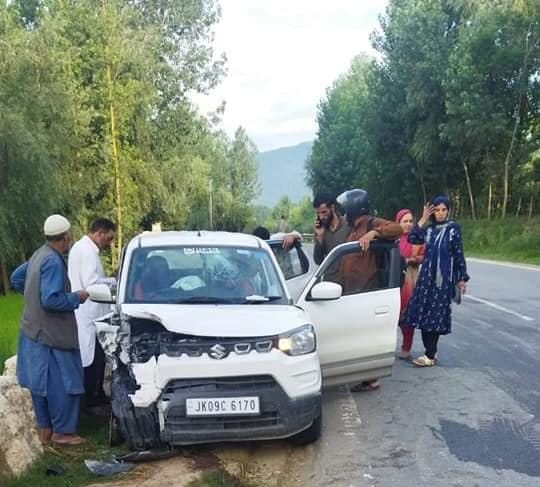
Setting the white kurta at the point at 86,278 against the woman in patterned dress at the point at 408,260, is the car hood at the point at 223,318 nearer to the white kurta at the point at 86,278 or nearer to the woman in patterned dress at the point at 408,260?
the white kurta at the point at 86,278

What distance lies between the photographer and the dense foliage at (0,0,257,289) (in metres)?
23.4

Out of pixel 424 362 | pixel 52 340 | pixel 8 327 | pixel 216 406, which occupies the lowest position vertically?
pixel 8 327

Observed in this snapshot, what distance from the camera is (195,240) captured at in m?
7.10

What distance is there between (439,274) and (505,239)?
3087 centimetres

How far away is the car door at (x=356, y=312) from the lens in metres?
6.82

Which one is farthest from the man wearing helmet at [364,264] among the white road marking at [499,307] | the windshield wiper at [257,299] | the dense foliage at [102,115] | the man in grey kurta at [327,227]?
the dense foliage at [102,115]

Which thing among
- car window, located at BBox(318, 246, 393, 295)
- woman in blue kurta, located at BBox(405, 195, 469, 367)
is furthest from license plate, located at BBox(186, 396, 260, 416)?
woman in blue kurta, located at BBox(405, 195, 469, 367)

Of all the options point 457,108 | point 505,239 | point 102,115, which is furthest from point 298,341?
point 457,108

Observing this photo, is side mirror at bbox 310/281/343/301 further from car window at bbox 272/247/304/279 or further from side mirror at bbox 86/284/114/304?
side mirror at bbox 86/284/114/304

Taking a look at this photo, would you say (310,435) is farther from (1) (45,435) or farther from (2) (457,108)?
(2) (457,108)

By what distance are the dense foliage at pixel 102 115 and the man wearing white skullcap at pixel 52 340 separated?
56.4ft

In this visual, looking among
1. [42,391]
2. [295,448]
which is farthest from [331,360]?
[42,391]

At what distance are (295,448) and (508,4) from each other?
1520 inches

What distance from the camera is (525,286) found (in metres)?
18.3
